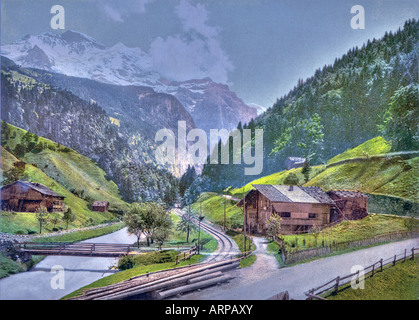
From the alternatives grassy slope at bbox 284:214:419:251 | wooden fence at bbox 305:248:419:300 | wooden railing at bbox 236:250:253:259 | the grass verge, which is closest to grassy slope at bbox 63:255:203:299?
wooden railing at bbox 236:250:253:259

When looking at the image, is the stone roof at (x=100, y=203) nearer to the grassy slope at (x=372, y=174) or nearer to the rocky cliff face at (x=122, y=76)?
the rocky cliff face at (x=122, y=76)

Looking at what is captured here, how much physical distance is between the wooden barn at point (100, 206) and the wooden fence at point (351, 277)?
264 inches

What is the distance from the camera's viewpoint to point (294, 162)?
9.43m

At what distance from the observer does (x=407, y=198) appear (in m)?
8.84

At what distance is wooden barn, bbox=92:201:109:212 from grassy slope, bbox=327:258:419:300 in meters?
7.41

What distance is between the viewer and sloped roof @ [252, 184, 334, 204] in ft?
29.1

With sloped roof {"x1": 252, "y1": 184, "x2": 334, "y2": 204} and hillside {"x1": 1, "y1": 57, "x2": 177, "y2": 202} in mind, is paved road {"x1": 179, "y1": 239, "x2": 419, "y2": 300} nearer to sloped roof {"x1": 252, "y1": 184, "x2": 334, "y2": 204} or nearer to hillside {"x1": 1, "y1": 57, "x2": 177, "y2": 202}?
sloped roof {"x1": 252, "y1": 184, "x2": 334, "y2": 204}

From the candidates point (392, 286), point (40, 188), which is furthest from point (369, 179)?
point (40, 188)

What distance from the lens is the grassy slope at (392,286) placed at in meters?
7.98

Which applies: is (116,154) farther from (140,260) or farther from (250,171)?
(250,171)

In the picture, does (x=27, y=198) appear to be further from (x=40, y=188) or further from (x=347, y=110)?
(x=347, y=110)
